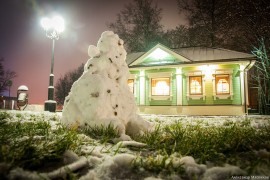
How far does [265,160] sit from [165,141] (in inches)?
63.2

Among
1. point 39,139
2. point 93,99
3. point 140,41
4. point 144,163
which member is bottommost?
point 144,163

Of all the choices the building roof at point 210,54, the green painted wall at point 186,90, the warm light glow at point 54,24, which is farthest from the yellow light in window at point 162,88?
the warm light glow at point 54,24

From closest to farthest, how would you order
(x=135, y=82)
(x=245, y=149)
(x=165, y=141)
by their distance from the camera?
(x=245, y=149)
(x=165, y=141)
(x=135, y=82)

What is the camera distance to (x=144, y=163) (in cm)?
254

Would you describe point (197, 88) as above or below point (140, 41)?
below

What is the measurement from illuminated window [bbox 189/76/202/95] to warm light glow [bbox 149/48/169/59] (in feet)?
9.95

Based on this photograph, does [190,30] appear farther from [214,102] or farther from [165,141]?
[165,141]

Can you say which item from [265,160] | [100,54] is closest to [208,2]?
[100,54]

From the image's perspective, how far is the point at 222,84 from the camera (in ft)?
55.3

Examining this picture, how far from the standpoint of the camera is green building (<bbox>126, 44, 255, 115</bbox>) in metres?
16.2

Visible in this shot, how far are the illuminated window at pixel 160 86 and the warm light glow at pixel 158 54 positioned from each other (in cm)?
204

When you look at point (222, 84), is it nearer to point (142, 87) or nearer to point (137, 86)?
point (142, 87)

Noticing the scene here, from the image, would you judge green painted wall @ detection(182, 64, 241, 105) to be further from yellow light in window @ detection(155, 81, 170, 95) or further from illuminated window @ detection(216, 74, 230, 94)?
yellow light in window @ detection(155, 81, 170, 95)

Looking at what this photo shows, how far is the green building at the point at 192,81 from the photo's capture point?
16.2m
